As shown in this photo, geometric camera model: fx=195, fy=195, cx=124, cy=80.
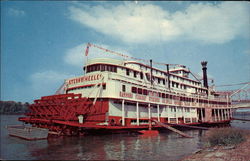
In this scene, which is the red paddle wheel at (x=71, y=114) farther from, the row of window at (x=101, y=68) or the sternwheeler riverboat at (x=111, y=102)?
the row of window at (x=101, y=68)

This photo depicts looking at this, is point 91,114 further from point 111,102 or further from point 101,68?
point 101,68

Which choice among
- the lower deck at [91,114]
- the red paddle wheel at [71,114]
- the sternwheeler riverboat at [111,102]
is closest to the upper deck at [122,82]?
the sternwheeler riverboat at [111,102]

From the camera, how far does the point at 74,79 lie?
2180 cm

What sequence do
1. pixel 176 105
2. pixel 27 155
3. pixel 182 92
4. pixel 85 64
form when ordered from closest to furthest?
pixel 27 155 < pixel 85 64 < pixel 176 105 < pixel 182 92

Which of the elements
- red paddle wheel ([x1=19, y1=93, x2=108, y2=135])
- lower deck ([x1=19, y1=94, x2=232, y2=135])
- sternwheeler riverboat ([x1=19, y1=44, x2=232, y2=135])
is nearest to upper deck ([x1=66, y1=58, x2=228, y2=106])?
sternwheeler riverboat ([x1=19, y1=44, x2=232, y2=135])

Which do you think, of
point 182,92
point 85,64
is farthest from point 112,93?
point 182,92

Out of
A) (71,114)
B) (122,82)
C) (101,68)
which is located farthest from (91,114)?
(101,68)

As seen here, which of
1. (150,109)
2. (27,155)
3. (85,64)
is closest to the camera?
(27,155)

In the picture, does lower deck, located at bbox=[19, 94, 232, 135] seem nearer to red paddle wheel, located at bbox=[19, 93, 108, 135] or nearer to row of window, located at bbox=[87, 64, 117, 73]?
red paddle wheel, located at bbox=[19, 93, 108, 135]

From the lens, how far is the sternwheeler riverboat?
17797 millimetres

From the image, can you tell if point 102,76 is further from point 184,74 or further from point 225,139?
point 184,74

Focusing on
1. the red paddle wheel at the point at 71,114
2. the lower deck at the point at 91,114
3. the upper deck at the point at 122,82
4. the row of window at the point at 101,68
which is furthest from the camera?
the row of window at the point at 101,68

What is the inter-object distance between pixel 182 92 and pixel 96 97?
1752 centimetres

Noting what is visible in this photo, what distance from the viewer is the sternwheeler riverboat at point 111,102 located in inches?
701
